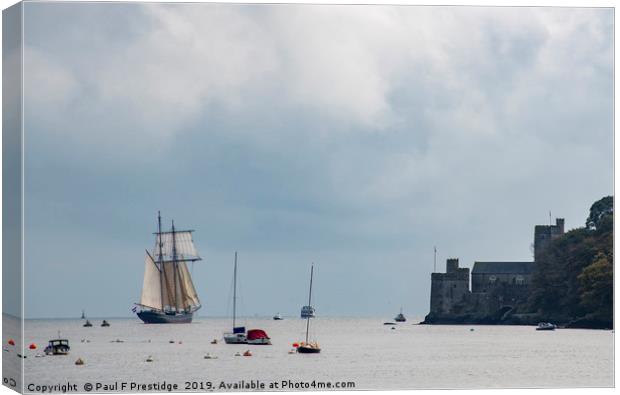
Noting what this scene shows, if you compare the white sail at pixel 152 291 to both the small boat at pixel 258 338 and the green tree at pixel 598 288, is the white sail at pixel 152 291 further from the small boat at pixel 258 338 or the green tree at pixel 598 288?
the green tree at pixel 598 288

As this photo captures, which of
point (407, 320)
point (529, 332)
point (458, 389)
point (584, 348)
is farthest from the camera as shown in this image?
point (407, 320)

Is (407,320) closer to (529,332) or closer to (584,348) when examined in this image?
(529,332)

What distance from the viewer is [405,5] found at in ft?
95.8

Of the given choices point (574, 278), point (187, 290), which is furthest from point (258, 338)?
point (187, 290)

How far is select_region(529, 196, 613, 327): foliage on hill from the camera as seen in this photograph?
200 feet

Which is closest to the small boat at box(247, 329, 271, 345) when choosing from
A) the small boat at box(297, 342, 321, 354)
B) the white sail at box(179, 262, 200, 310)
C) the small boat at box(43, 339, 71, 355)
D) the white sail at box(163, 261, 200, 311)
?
the small boat at box(297, 342, 321, 354)

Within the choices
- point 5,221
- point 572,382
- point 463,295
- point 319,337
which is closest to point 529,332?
point 319,337

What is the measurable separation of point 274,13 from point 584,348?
1013 inches

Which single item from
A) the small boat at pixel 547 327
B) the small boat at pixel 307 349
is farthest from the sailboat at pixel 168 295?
the small boat at pixel 307 349

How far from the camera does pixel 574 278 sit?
6762 centimetres

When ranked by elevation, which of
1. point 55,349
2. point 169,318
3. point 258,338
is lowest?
point 169,318

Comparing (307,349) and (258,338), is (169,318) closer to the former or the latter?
(258,338)

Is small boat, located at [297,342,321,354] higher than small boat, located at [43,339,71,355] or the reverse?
the reverse

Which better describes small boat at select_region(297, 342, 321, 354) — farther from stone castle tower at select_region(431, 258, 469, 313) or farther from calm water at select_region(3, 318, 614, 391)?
stone castle tower at select_region(431, 258, 469, 313)
